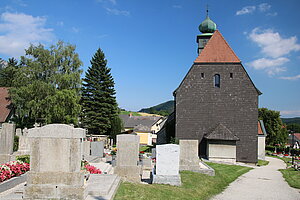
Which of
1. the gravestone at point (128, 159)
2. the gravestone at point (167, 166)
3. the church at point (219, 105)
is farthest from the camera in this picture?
the church at point (219, 105)

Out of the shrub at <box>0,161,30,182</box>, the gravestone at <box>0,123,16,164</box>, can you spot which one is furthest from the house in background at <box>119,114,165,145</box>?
the shrub at <box>0,161,30,182</box>

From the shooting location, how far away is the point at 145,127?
62.2 meters

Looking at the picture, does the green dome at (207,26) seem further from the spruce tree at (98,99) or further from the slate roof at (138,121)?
the slate roof at (138,121)

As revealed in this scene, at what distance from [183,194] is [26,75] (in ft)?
85.5

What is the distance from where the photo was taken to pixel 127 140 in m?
11.6

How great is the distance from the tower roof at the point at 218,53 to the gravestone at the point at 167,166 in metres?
15.9

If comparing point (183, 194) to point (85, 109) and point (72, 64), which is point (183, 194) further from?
point (85, 109)

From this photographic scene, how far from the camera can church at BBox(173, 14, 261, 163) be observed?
24.1 m

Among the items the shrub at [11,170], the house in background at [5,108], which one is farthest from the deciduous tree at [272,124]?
the shrub at [11,170]

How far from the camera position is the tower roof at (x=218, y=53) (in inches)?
993

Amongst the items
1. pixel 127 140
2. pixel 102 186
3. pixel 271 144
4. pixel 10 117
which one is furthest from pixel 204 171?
pixel 271 144

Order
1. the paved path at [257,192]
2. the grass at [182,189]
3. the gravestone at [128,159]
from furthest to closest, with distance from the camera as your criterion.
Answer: the gravestone at [128,159]
the paved path at [257,192]
the grass at [182,189]

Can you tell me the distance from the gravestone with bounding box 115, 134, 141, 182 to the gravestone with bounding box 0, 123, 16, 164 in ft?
16.8

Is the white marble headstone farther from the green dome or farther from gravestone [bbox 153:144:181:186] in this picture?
the green dome
